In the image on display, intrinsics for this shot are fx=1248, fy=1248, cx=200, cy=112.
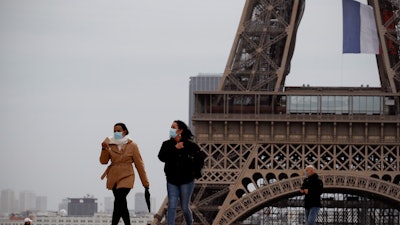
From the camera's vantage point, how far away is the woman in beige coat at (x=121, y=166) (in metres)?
22.1

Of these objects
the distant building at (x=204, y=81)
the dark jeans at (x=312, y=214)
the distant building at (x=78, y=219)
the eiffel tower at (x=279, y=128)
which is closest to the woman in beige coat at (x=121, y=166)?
the dark jeans at (x=312, y=214)

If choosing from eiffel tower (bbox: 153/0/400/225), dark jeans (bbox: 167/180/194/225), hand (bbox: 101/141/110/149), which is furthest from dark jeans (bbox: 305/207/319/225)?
eiffel tower (bbox: 153/0/400/225)

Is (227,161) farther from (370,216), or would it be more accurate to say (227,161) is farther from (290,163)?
(370,216)

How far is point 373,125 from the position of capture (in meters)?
60.6

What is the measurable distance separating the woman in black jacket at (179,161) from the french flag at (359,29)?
4326 cm

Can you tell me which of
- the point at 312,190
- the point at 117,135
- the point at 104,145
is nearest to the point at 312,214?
the point at 312,190

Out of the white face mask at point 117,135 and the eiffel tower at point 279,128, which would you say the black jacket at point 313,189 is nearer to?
the white face mask at point 117,135

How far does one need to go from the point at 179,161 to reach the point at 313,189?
14.1 feet

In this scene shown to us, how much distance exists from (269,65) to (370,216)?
17582 millimetres

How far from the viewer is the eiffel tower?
58250mm

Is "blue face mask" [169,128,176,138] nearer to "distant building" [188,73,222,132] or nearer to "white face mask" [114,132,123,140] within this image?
"white face mask" [114,132,123,140]

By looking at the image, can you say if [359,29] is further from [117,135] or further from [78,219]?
[78,219]

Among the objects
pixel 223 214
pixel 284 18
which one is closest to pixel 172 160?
pixel 223 214

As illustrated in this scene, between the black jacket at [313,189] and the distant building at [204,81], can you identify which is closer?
the black jacket at [313,189]
